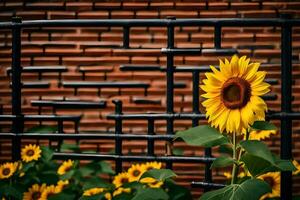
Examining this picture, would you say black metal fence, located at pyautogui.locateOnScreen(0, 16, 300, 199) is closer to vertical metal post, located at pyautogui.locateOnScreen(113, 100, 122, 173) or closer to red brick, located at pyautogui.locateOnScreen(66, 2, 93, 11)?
vertical metal post, located at pyautogui.locateOnScreen(113, 100, 122, 173)

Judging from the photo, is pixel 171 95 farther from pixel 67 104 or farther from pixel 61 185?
pixel 67 104

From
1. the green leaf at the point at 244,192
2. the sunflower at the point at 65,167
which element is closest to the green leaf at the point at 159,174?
the green leaf at the point at 244,192

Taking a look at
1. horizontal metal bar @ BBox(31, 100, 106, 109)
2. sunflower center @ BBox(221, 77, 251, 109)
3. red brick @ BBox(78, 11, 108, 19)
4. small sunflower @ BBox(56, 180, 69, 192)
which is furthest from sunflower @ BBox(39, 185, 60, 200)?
red brick @ BBox(78, 11, 108, 19)

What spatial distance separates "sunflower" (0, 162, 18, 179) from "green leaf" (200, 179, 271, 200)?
98 centimetres

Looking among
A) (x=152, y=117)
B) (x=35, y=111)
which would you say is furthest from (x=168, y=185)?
(x=35, y=111)

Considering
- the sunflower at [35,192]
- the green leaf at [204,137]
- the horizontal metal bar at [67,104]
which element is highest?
the horizontal metal bar at [67,104]

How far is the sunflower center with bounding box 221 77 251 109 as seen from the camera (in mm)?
1435

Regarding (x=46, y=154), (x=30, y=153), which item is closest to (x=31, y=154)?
(x=30, y=153)

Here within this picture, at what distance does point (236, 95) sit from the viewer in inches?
57.5

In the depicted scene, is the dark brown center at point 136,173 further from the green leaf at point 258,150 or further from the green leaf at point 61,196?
the green leaf at point 258,150

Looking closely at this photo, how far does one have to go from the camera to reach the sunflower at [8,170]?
6.81 ft

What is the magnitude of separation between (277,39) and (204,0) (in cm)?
57

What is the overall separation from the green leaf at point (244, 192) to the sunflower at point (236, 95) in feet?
0.50

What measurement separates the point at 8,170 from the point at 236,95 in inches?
42.9
